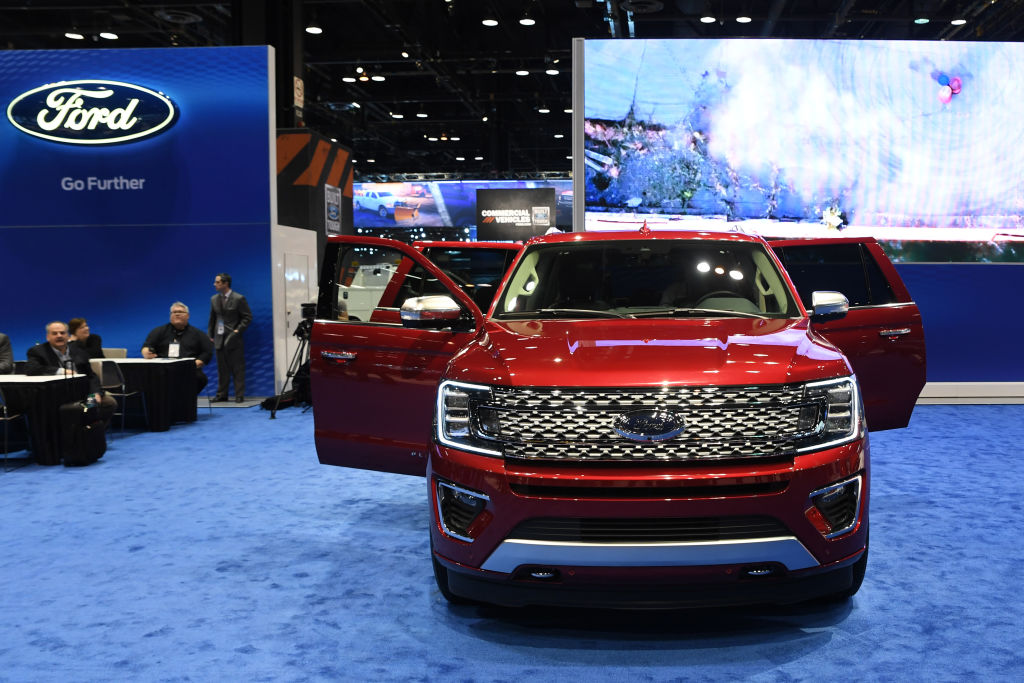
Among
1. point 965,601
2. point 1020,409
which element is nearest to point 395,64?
point 1020,409

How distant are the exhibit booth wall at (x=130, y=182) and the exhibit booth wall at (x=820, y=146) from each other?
4849 mm

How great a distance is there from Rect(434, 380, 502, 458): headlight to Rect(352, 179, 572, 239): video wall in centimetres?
2345

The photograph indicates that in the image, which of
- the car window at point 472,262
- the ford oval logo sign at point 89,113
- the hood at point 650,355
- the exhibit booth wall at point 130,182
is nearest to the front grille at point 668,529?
the hood at point 650,355

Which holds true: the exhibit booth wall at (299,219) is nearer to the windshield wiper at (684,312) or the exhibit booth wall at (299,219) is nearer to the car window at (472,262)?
the car window at (472,262)

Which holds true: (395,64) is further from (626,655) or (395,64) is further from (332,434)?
(626,655)

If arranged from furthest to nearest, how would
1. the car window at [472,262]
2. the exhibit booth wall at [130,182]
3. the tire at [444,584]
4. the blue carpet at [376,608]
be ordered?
the exhibit booth wall at [130,182]
the car window at [472,262]
the tire at [444,584]
the blue carpet at [376,608]

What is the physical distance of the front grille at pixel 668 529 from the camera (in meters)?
2.90

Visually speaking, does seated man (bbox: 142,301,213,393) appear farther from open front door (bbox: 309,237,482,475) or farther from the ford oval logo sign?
open front door (bbox: 309,237,482,475)

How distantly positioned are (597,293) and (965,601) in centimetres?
207

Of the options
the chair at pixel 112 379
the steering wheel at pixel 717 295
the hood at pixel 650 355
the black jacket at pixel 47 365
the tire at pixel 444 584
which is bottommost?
the tire at pixel 444 584

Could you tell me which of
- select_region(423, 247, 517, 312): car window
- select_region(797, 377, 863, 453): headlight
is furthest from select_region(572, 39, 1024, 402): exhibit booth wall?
select_region(797, 377, 863, 453): headlight

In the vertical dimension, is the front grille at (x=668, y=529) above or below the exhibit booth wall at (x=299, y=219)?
below

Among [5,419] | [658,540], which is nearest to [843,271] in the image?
[658,540]

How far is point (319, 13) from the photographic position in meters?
19.0
